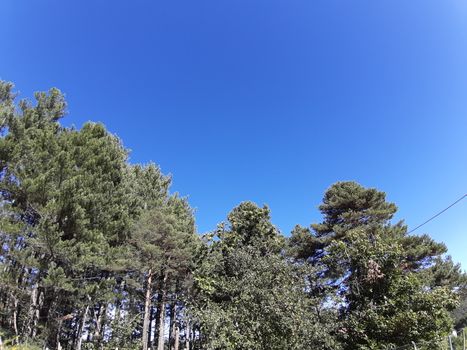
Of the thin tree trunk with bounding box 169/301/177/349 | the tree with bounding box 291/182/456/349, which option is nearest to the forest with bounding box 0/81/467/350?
the tree with bounding box 291/182/456/349

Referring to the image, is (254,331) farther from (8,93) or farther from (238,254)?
(8,93)

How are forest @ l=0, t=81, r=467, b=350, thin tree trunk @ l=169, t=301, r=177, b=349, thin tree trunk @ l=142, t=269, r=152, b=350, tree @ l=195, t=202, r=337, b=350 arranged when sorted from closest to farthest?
tree @ l=195, t=202, r=337, b=350, forest @ l=0, t=81, r=467, b=350, thin tree trunk @ l=142, t=269, r=152, b=350, thin tree trunk @ l=169, t=301, r=177, b=349

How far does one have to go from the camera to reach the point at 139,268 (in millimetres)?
17516

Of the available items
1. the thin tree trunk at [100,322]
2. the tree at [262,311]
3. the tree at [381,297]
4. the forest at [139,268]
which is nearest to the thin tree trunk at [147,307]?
the forest at [139,268]

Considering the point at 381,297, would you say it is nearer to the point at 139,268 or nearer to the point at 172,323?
the point at 139,268

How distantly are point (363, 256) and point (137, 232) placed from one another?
10.7 meters

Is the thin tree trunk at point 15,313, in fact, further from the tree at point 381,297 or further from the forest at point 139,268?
the tree at point 381,297

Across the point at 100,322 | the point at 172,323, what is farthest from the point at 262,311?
the point at 172,323

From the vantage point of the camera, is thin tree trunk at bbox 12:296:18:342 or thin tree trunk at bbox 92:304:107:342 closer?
thin tree trunk at bbox 12:296:18:342

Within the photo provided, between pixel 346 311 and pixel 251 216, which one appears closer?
pixel 346 311

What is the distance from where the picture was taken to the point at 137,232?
56.8 ft

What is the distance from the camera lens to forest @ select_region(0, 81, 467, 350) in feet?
41.3

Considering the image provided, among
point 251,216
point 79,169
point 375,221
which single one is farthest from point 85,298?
point 375,221

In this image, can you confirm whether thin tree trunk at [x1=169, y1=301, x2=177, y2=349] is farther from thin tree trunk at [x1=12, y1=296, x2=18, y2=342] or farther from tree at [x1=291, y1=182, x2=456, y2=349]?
tree at [x1=291, y1=182, x2=456, y2=349]
